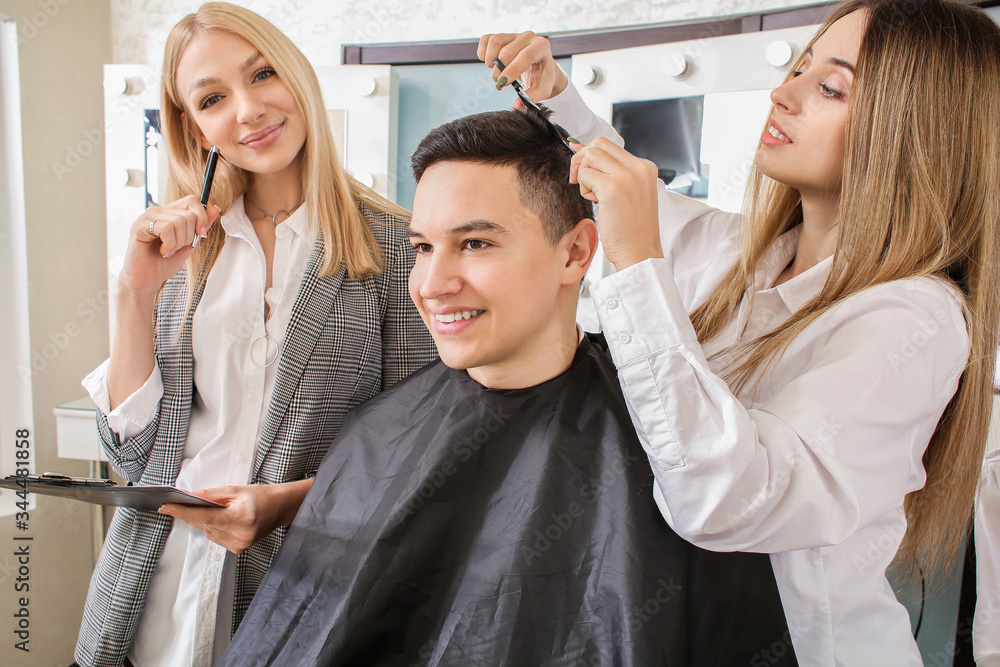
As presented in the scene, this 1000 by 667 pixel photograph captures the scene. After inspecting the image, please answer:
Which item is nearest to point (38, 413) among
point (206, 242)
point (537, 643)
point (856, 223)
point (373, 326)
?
point (206, 242)

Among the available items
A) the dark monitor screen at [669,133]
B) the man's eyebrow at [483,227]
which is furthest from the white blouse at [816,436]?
the dark monitor screen at [669,133]

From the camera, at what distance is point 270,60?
1.37 meters

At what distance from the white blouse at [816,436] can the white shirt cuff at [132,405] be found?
0.95m

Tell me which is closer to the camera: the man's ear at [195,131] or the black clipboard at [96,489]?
the black clipboard at [96,489]

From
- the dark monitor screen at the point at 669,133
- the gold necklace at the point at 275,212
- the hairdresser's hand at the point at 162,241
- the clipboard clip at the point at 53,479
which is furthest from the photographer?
the dark monitor screen at the point at 669,133

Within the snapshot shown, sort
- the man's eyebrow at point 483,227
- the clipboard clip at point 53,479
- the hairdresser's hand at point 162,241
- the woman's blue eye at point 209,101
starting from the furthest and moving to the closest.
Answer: the woman's blue eye at point 209,101
the hairdresser's hand at point 162,241
the man's eyebrow at point 483,227
the clipboard clip at point 53,479

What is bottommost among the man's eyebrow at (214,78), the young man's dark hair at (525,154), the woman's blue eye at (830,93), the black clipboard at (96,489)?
the black clipboard at (96,489)

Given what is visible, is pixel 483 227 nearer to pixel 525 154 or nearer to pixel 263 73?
pixel 525 154

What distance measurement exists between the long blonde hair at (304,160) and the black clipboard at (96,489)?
1.60 ft

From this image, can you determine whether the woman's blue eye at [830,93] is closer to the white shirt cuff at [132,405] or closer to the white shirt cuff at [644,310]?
the white shirt cuff at [644,310]

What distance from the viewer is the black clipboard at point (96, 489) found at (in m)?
1.00

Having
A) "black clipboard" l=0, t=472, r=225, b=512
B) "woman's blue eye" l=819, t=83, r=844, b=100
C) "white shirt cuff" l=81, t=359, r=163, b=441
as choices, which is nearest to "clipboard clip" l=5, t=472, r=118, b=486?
"black clipboard" l=0, t=472, r=225, b=512

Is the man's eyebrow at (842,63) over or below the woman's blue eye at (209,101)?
over

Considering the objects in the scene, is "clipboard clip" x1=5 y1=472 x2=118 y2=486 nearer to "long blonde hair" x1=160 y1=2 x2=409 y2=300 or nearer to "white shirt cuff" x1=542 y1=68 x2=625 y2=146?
"long blonde hair" x1=160 y1=2 x2=409 y2=300
